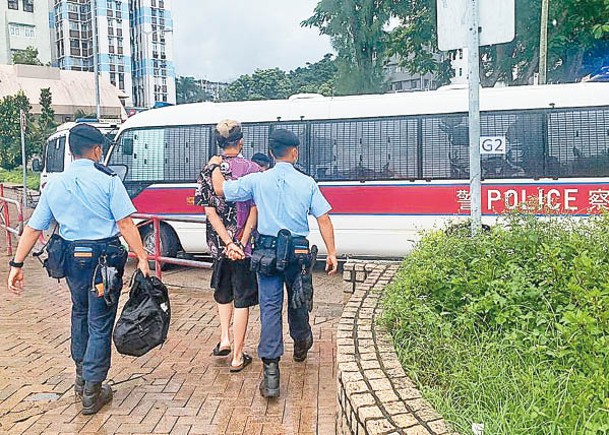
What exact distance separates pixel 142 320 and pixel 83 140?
1258 mm

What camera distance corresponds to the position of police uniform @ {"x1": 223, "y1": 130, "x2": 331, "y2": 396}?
13.5 feet

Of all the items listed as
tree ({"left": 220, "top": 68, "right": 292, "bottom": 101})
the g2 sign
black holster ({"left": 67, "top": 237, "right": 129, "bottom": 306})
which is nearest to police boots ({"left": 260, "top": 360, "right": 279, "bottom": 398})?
black holster ({"left": 67, "top": 237, "right": 129, "bottom": 306})

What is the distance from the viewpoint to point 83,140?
4.00 metres

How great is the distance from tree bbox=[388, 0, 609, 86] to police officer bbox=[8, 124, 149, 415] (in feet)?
41.8

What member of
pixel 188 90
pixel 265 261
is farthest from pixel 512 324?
pixel 188 90

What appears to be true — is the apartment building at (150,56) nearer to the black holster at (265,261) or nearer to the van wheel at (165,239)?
the van wheel at (165,239)

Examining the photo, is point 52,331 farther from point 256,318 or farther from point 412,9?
point 412,9

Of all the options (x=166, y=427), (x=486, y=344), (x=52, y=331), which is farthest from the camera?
(x=52, y=331)

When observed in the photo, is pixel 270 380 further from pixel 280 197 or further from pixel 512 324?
pixel 512 324

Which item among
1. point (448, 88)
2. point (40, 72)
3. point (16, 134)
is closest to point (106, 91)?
point (40, 72)

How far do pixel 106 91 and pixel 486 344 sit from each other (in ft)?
148

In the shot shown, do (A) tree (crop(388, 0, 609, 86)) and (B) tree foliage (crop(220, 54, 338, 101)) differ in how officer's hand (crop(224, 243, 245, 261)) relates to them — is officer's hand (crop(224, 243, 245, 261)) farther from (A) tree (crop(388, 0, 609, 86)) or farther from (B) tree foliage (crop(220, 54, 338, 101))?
(B) tree foliage (crop(220, 54, 338, 101))

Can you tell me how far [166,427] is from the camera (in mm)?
3799

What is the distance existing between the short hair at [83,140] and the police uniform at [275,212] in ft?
3.01
